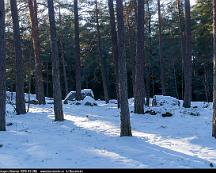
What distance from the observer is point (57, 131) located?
59.5ft

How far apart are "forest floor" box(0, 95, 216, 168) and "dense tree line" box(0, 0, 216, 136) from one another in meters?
1.22

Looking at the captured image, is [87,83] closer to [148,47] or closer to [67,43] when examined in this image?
[67,43]

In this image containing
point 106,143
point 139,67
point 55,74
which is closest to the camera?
point 106,143

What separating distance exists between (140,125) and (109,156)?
24.2 feet

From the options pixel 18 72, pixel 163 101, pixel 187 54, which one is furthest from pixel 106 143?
pixel 163 101

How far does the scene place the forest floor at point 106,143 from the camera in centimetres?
1179

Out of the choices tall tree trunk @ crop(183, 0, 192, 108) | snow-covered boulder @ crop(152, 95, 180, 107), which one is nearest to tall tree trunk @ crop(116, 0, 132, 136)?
tall tree trunk @ crop(183, 0, 192, 108)

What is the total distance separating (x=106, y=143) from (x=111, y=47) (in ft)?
111

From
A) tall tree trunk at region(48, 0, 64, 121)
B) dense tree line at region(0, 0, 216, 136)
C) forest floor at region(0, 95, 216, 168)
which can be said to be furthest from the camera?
dense tree line at region(0, 0, 216, 136)

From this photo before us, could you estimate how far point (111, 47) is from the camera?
48.4m

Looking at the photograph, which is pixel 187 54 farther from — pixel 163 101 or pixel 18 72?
pixel 18 72

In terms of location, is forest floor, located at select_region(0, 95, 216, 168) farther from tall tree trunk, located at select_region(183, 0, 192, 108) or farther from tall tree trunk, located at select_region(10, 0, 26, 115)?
tall tree trunk, located at select_region(183, 0, 192, 108)

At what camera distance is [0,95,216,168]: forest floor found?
11.8 meters

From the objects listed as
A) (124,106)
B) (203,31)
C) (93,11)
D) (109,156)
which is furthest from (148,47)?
(109,156)
